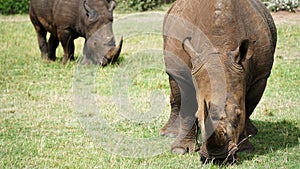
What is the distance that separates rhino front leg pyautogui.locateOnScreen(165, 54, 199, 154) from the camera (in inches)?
307

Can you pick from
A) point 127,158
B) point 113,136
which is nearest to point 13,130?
point 113,136

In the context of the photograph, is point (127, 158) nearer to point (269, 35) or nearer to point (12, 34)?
point (269, 35)

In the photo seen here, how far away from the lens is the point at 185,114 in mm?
8070

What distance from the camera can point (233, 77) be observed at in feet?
22.4

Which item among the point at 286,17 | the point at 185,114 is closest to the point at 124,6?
the point at 286,17

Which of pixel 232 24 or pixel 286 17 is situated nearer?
pixel 232 24

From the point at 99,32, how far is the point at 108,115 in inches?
206

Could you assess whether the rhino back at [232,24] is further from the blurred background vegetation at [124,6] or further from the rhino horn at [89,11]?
the blurred background vegetation at [124,6]

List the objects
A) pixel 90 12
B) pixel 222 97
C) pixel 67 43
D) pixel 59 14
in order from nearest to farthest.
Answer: pixel 222 97, pixel 90 12, pixel 59 14, pixel 67 43

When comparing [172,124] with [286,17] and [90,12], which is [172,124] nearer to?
[90,12]

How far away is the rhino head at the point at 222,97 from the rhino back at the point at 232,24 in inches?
5.8

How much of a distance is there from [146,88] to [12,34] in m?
10.1

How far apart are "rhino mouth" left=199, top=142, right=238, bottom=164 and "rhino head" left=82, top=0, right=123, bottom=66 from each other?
320 inches

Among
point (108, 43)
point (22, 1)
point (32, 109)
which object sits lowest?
point (22, 1)
